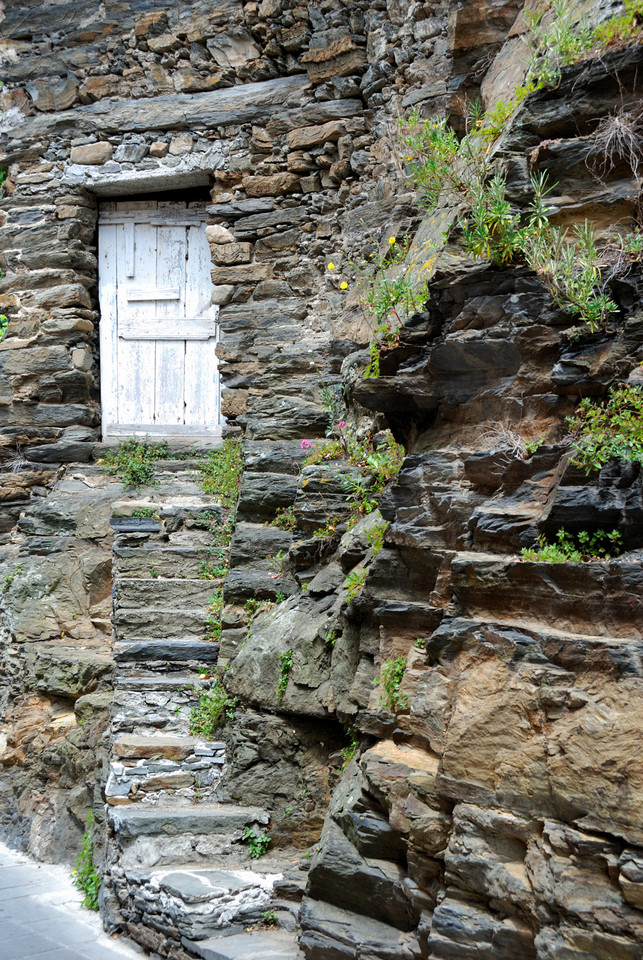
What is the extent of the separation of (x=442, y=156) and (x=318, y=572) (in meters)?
2.53

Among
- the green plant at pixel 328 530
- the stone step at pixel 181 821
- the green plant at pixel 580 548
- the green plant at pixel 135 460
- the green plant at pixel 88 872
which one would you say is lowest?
the green plant at pixel 88 872

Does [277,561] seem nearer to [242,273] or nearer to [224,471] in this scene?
[224,471]

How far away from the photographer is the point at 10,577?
702cm

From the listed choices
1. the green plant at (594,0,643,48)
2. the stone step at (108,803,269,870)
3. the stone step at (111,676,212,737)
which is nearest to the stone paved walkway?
the stone step at (108,803,269,870)

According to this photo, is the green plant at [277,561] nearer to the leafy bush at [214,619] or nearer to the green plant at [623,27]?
the leafy bush at [214,619]

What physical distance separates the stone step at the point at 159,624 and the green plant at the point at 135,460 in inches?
67.6

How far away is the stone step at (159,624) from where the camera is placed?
6121 mm

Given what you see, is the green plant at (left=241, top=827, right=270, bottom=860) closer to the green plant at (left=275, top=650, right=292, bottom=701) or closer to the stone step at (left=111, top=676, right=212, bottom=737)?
the green plant at (left=275, top=650, right=292, bottom=701)

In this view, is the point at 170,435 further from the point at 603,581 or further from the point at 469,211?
the point at 603,581

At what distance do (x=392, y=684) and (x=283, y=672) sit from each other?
1.22 meters

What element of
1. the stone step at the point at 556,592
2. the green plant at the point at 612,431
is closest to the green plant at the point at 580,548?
the stone step at the point at 556,592

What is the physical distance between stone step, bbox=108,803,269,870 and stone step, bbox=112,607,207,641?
1518 millimetres

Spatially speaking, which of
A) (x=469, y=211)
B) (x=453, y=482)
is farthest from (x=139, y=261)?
(x=453, y=482)

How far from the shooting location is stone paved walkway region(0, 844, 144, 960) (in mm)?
4352
